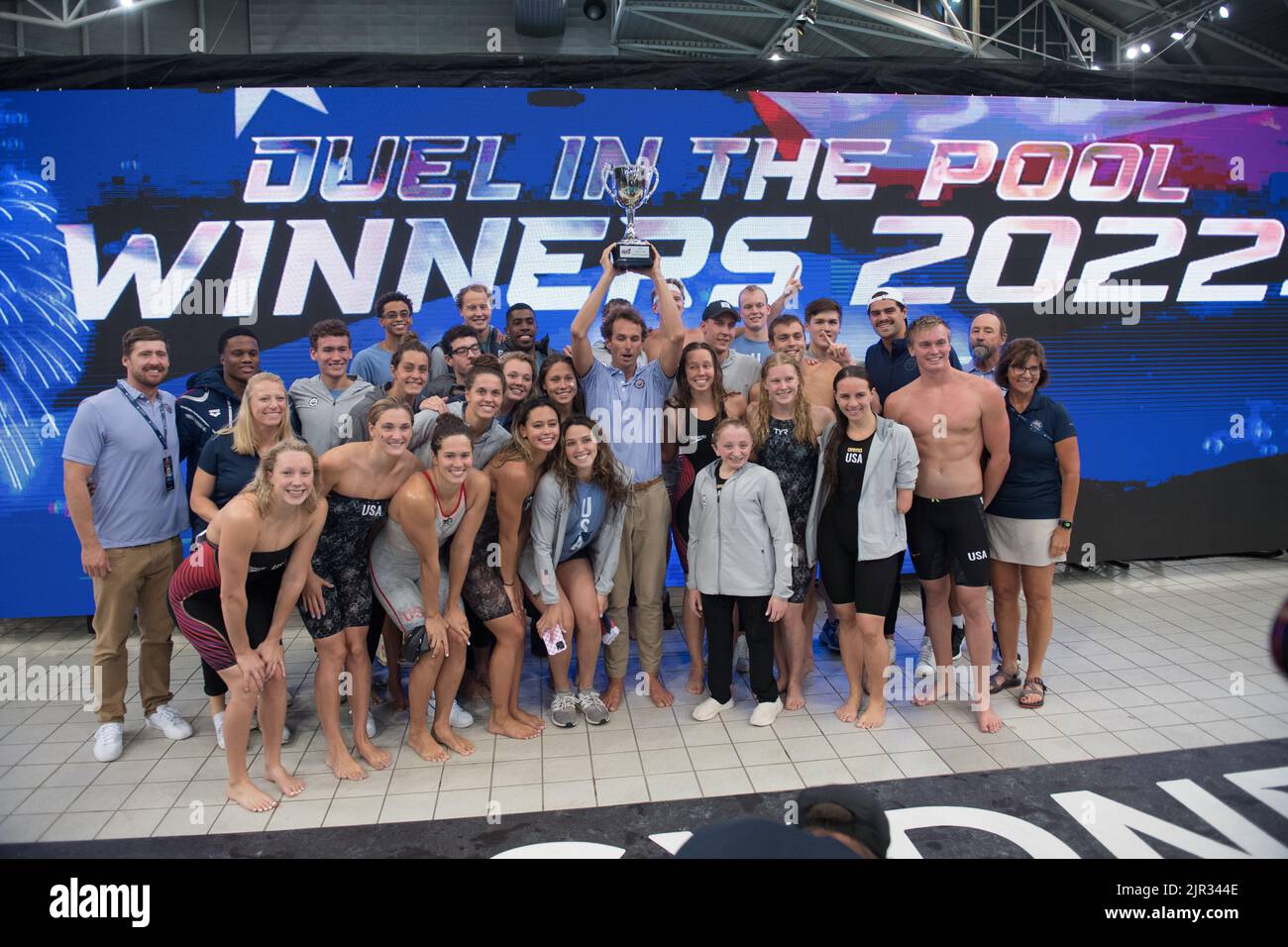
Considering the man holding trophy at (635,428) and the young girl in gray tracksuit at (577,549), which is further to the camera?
the man holding trophy at (635,428)

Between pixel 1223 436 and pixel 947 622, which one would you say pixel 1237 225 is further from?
pixel 947 622

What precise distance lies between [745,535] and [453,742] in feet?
5.24

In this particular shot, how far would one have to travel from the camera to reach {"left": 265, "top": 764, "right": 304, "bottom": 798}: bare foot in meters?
3.53

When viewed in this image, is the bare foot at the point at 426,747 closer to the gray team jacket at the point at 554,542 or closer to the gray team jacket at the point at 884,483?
the gray team jacket at the point at 554,542

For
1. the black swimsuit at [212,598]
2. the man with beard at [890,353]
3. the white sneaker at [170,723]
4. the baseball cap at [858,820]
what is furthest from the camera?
the man with beard at [890,353]

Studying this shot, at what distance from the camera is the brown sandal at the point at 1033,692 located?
425cm

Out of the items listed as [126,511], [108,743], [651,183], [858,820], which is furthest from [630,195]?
[858,820]

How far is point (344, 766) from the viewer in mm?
3678

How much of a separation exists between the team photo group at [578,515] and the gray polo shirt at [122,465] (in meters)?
0.01

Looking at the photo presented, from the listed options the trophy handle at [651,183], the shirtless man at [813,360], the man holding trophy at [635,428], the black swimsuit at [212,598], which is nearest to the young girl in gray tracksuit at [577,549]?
the man holding trophy at [635,428]

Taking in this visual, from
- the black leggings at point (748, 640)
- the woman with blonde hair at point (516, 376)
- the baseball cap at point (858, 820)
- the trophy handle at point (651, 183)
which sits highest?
the trophy handle at point (651, 183)

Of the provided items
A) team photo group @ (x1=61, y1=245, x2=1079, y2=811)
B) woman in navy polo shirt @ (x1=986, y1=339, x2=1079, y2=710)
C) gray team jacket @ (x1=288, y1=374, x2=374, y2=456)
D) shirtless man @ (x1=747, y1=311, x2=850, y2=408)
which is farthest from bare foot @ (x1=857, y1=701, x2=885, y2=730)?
gray team jacket @ (x1=288, y1=374, x2=374, y2=456)

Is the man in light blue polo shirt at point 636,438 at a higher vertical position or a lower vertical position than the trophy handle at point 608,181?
lower
